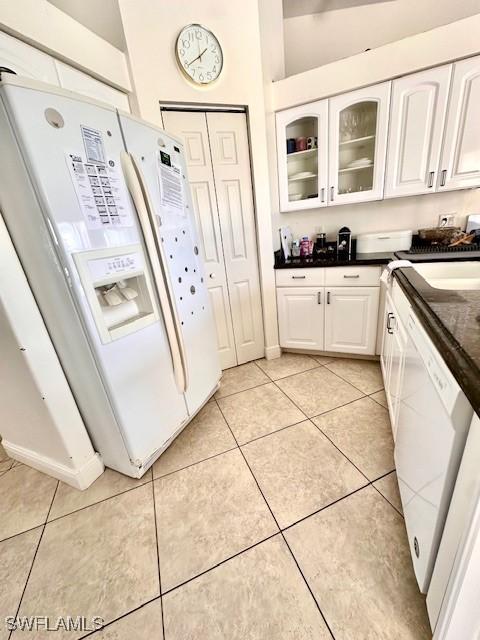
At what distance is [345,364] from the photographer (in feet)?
7.59

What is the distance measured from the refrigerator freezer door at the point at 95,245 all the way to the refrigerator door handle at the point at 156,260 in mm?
36

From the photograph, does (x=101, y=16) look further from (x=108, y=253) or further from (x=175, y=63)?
(x=108, y=253)

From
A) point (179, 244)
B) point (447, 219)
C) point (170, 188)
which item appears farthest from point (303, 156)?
point (179, 244)

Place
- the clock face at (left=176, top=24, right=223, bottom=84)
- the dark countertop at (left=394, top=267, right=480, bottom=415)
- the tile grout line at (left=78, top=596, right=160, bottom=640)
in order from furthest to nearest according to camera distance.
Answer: the clock face at (left=176, top=24, right=223, bottom=84) → the tile grout line at (left=78, top=596, right=160, bottom=640) → the dark countertop at (left=394, top=267, right=480, bottom=415)

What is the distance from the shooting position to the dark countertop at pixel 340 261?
77.7 inches

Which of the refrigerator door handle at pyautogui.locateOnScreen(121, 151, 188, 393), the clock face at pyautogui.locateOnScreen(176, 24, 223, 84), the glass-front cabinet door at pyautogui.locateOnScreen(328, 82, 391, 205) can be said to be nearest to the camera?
the refrigerator door handle at pyautogui.locateOnScreen(121, 151, 188, 393)

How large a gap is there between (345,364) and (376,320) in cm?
47

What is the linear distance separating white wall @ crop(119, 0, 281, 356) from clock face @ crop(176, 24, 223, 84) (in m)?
0.03

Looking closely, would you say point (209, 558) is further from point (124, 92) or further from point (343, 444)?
point (124, 92)

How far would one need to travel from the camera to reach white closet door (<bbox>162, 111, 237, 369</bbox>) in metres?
1.83

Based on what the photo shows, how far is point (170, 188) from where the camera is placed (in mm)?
1439

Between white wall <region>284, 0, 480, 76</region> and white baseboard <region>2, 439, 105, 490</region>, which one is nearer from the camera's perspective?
white baseboard <region>2, 439, 105, 490</region>

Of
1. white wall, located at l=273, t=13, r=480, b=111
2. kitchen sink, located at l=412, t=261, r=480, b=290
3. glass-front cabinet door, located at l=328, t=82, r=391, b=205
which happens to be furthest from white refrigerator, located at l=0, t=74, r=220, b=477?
kitchen sink, located at l=412, t=261, r=480, b=290

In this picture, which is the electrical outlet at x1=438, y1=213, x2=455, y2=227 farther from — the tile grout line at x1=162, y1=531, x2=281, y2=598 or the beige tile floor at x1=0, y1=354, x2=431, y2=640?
the tile grout line at x1=162, y1=531, x2=281, y2=598
